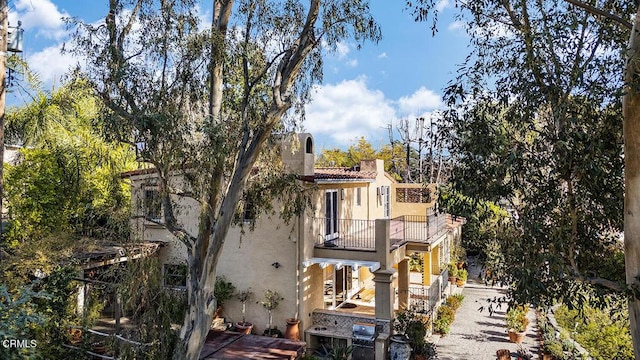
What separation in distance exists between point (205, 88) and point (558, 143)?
32.3 ft

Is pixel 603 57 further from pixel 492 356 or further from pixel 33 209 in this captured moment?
pixel 33 209

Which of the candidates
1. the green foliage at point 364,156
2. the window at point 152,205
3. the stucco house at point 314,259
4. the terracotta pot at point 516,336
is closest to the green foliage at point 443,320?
the stucco house at point 314,259

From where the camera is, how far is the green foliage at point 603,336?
37.5 ft

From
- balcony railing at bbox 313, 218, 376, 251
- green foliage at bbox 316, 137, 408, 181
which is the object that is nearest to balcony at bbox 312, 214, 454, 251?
balcony railing at bbox 313, 218, 376, 251

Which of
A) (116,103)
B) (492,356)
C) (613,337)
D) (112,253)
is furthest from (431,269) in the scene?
(116,103)

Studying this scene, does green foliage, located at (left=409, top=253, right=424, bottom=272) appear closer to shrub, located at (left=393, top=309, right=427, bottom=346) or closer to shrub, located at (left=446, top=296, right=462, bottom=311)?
shrub, located at (left=446, top=296, right=462, bottom=311)

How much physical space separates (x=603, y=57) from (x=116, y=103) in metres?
11.8

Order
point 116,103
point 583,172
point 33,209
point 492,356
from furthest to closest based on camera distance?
point 33,209 → point 492,356 → point 116,103 → point 583,172

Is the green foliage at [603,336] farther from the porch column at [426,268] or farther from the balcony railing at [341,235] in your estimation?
the porch column at [426,268]

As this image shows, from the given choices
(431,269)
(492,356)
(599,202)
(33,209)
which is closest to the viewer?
(599,202)

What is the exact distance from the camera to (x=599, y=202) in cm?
830

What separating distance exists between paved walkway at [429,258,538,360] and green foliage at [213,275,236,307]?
8.51 metres

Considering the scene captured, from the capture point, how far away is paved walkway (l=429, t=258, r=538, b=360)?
15758 mm

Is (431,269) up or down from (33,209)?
down
